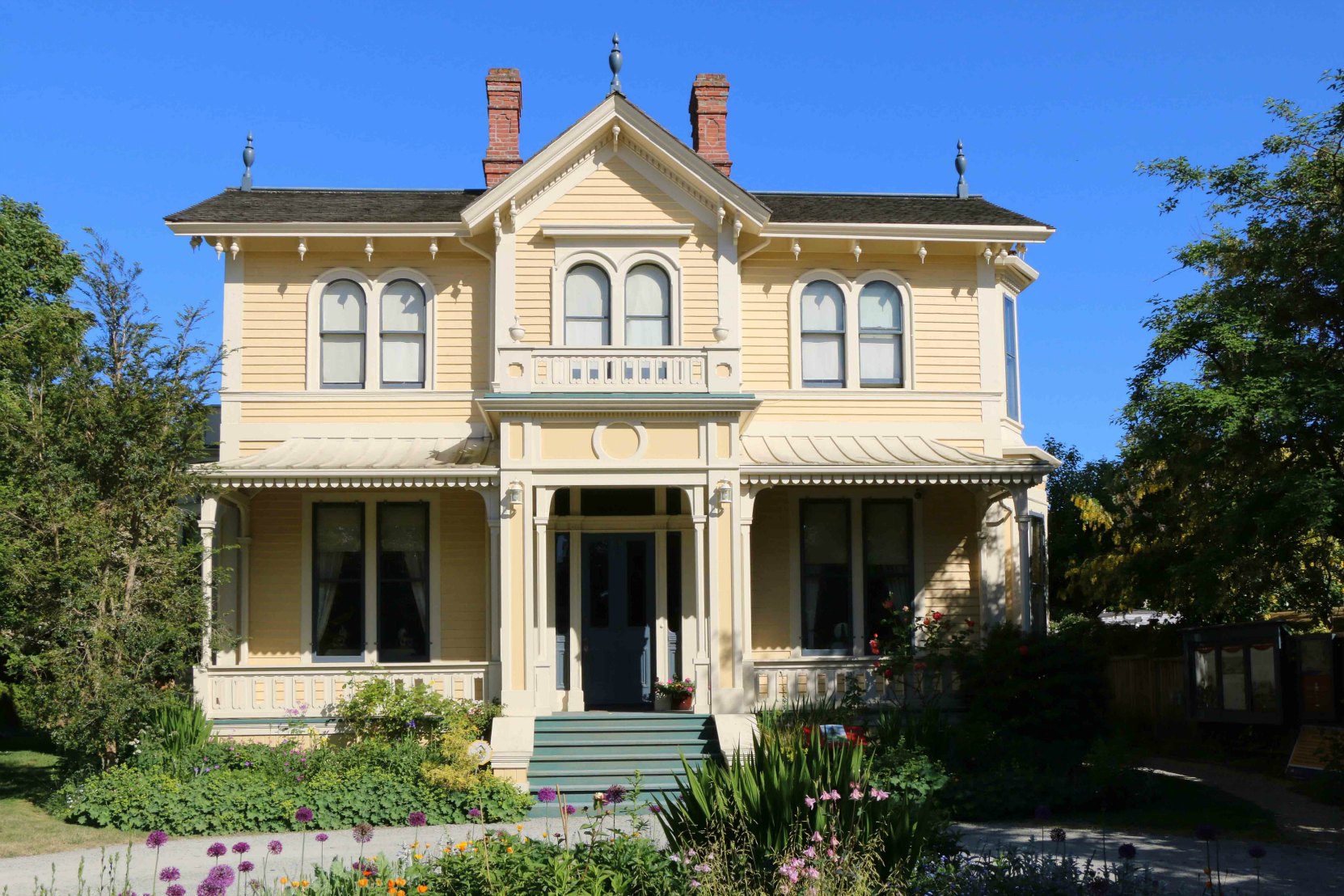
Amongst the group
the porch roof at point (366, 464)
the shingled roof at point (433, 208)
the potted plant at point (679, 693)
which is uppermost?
the shingled roof at point (433, 208)

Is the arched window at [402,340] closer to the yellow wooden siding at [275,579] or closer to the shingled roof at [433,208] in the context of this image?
the shingled roof at [433,208]

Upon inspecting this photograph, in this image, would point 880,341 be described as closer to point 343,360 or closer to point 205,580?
point 343,360

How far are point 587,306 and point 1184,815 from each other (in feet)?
32.8

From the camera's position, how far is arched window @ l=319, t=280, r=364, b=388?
61.7ft

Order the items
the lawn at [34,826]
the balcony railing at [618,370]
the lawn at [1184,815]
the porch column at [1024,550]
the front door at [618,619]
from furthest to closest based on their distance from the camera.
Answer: the front door at [618,619] → the porch column at [1024,550] → the balcony railing at [618,370] → the lawn at [1184,815] → the lawn at [34,826]

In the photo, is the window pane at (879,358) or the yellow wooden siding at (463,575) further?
A: the window pane at (879,358)

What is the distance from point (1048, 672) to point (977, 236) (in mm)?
6429

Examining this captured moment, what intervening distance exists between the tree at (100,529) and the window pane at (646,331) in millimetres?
5617

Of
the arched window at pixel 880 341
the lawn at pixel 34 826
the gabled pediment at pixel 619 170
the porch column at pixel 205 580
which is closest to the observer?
the lawn at pixel 34 826

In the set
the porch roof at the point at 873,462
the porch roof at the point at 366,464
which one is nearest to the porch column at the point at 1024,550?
the porch roof at the point at 873,462

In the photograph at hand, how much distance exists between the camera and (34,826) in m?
13.5

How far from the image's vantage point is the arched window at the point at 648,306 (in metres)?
18.5

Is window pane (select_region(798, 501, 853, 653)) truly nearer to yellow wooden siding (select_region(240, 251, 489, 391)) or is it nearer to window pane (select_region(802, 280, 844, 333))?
window pane (select_region(802, 280, 844, 333))

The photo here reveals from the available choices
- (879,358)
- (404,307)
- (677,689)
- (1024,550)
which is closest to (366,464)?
(404,307)
